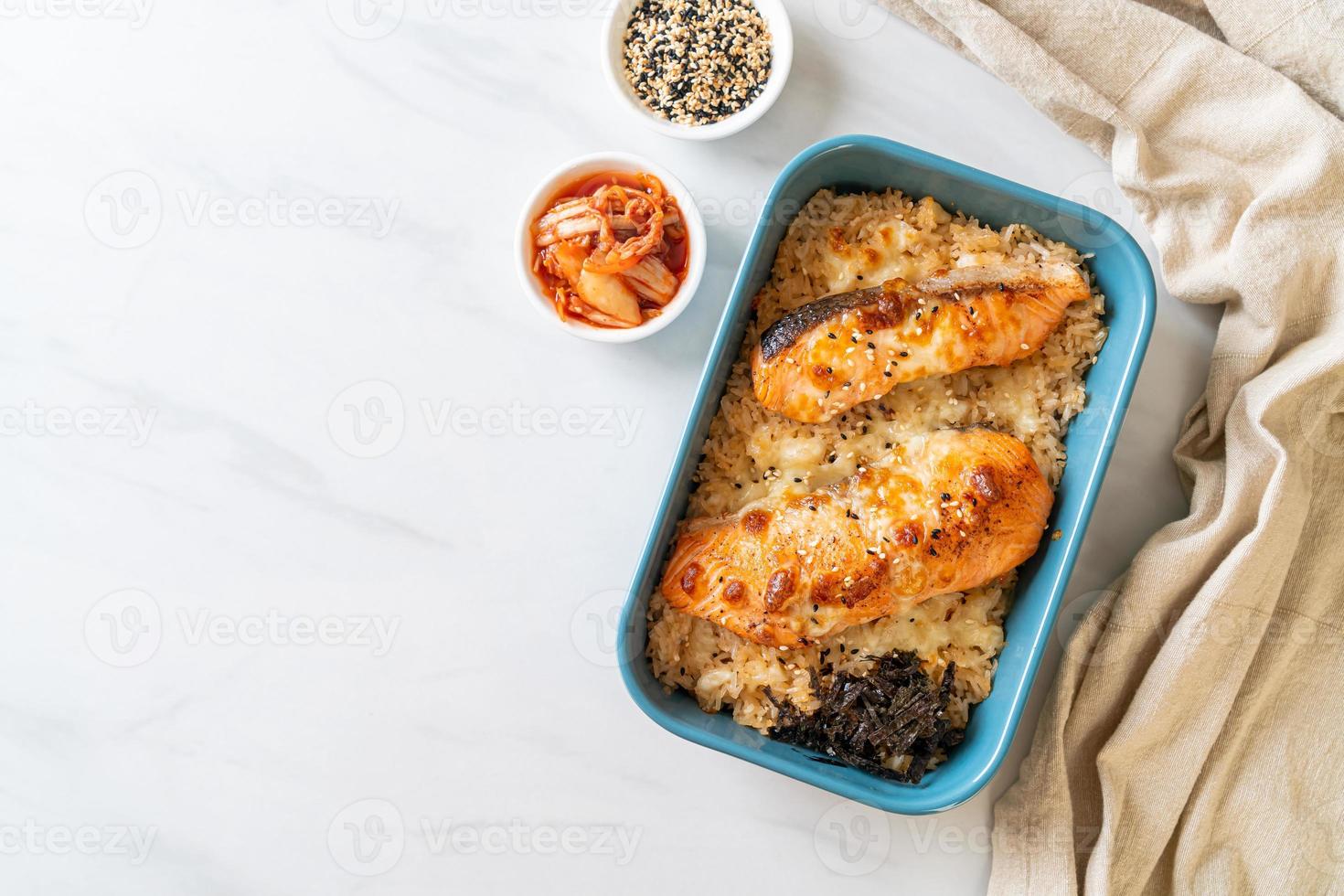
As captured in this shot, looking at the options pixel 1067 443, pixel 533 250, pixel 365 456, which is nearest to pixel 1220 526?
pixel 1067 443

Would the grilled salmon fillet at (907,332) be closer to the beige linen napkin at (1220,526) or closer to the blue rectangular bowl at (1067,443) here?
the blue rectangular bowl at (1067,443)

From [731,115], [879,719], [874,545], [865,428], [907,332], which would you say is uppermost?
[731,115]

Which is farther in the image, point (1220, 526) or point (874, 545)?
point (1220, 526)

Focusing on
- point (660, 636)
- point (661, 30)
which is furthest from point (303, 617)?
point (661, 30)

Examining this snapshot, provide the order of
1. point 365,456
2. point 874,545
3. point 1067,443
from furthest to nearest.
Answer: point 365,456, point 1067,443, point 874,545

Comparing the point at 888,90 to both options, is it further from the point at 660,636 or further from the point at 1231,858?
the point at 1231,858

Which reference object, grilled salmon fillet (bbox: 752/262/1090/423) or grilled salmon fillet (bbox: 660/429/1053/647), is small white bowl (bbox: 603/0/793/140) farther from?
grilled salmon fillet (bbox: 660/429/1053/647)

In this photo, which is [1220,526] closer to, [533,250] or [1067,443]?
[1067,443]
